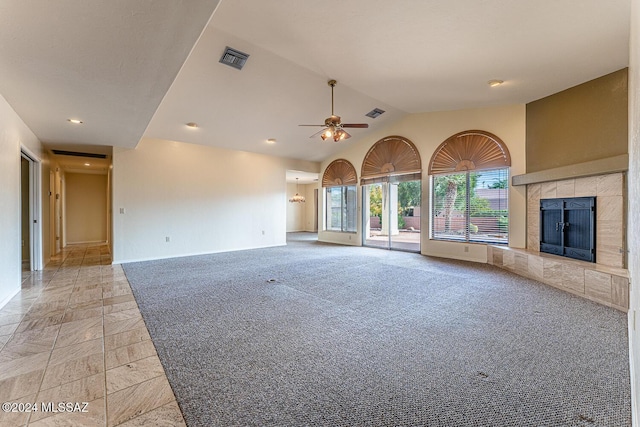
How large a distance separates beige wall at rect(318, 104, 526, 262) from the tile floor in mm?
6136

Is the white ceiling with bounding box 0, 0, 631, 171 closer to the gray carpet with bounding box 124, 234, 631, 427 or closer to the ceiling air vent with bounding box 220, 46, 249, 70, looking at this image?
the ceiling air vent with bounding box 220, 46, 249, 70

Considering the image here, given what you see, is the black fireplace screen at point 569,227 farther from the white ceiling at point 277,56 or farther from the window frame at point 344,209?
the window frame at point 344,209

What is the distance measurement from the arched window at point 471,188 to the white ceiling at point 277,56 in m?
0.91

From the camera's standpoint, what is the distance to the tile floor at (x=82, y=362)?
160cm

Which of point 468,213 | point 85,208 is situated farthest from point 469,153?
point 85,208

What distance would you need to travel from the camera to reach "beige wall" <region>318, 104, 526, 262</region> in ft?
18.0

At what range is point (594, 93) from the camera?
418 cm

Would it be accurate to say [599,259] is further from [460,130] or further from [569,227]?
[460,130]

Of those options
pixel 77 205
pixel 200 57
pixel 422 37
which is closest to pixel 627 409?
pixel 422 37

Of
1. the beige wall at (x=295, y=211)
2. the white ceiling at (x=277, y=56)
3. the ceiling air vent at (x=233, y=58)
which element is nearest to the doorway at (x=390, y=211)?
the white ceiling at (x=277, y=56)

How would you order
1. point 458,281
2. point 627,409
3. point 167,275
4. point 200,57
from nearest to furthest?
point 627,409
point 200,57
point 458,281
point 167,275

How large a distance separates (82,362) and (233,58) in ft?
13.5

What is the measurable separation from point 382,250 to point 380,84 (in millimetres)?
4434

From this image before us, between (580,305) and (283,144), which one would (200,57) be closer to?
(283,144)
